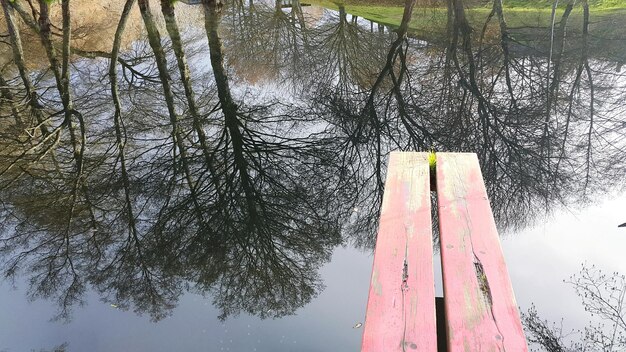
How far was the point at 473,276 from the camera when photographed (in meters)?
2.29

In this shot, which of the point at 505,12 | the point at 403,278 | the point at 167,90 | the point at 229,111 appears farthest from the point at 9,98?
the point at 505,12

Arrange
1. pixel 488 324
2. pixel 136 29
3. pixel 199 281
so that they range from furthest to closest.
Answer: pixel 136 29 < pixel 199 281 < pixel 488 324

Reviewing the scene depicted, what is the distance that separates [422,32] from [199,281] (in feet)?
30.2

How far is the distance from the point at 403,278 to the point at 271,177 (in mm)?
3172

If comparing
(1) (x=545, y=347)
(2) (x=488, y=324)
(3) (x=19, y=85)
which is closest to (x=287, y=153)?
(1) (x=545, y=347)

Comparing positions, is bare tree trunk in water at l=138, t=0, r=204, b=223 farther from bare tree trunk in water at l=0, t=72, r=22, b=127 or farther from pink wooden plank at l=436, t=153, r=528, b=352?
pink wooden plank at l=436, t=153, r=528, b=352

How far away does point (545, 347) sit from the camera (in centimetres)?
315

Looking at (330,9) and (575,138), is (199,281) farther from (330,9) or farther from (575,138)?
(330,9)

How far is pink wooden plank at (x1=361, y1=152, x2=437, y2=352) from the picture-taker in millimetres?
1959

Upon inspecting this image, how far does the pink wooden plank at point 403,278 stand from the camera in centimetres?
196

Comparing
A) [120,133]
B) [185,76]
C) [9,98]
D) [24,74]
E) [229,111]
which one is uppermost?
[185,76]

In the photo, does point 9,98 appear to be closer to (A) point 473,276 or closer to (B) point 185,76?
(B) point 185,76

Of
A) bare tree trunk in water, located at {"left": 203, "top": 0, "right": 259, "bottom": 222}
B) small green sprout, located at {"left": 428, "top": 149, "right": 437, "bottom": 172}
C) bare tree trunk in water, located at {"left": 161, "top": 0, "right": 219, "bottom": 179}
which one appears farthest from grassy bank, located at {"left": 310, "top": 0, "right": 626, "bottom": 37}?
small green sprout, located at {"left": 428, "top": 149, "right": 437, "bottom": 172}

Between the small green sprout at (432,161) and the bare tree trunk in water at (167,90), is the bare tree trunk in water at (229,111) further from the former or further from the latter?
the small green sprout at (432,161)
